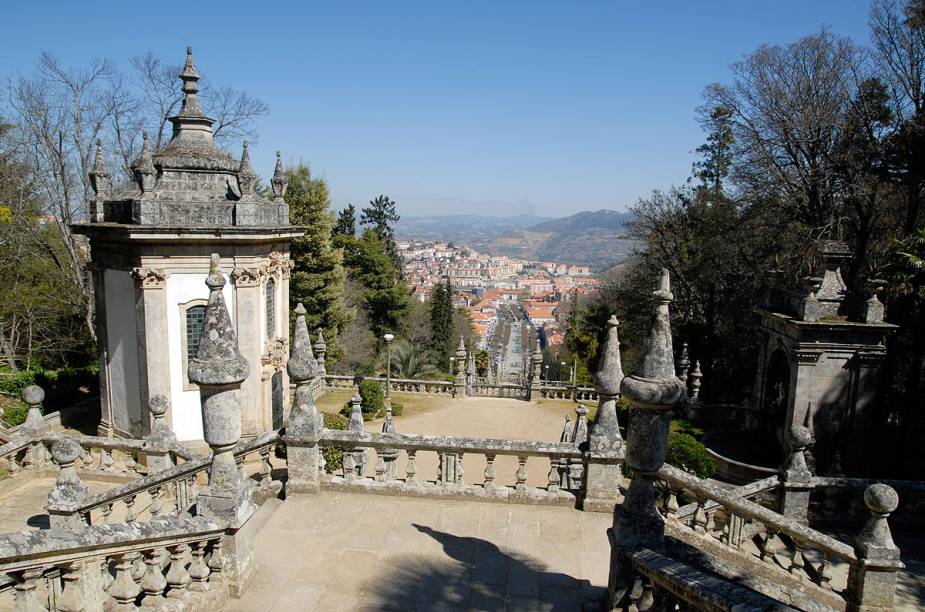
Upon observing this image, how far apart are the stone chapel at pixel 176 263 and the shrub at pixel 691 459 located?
12111 millimetres

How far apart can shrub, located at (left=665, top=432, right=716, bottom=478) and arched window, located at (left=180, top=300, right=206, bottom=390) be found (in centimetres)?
1323

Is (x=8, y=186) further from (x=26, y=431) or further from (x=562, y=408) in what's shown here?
(x=562, y=408)

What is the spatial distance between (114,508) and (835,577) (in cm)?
1232

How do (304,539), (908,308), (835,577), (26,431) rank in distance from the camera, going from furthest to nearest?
1. (908,308)
2. (26,431)
3. (835,577)
4. (304,539)

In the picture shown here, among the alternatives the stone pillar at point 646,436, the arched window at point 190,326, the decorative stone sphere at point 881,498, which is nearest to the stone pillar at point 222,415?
the stone pillar at point 646,436

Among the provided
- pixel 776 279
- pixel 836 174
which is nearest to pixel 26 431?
pixel 776 279

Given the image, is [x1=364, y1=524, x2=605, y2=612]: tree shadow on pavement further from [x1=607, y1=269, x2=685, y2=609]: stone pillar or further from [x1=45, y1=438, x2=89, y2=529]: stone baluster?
[x1=45, y1=438, x2=89, y2=529]: stone baluster

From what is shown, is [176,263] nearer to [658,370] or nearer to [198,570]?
[198,570]

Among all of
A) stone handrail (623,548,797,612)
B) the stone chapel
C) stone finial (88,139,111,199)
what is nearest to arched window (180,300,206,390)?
the stone chapel

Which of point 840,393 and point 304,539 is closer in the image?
point 304,539

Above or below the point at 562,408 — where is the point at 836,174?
above

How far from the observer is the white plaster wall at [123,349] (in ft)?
56.0

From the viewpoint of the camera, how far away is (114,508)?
10750 mm

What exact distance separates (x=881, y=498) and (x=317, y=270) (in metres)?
30.9
